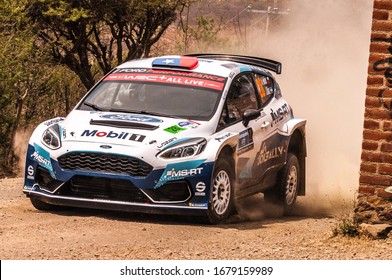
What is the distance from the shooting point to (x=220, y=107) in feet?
39.5

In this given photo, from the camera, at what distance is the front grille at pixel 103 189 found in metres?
11.1

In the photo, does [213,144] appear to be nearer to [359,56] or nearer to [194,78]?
[194,78]

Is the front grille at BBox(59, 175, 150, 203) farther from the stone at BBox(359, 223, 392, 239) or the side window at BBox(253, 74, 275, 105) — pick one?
the side window at BBox(253, 74, 275, 105)

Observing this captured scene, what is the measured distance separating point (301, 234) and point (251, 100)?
7.92 ft

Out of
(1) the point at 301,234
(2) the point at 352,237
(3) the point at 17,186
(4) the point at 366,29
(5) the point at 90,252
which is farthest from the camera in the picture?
(4) the point at 366,29

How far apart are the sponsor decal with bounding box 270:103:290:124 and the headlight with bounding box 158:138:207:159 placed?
2119 mm

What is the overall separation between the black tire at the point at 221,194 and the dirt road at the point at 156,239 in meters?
0.12

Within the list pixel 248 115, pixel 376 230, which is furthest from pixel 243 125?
pixel 376 230

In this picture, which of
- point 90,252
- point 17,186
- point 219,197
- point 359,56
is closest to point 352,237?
point 219,197

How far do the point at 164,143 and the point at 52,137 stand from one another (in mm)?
1223

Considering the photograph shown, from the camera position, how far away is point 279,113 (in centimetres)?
1352

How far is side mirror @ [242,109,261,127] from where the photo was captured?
40.1 ft

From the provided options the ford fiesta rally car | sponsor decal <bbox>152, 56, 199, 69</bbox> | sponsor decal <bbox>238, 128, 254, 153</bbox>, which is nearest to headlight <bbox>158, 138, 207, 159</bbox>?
the ford fiesta rally car

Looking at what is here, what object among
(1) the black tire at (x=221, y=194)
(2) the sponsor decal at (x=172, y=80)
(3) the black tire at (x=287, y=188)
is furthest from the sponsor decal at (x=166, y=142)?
(3) the black tire at (x=287, y=188)
